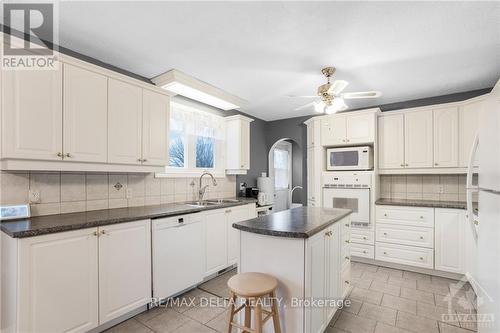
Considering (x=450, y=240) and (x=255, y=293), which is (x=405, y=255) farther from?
(x=255, y=293)

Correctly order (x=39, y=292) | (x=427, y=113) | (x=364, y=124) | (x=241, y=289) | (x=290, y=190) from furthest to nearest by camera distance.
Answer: (x=290, y=190) → (x=364, y=124) → (x=427, y=113) → (x=39, y=292) → (x=241, y=289)

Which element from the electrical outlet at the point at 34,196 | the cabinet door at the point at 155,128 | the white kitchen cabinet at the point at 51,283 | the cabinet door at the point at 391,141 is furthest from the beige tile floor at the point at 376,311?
the cabinet door at the point at 391,141

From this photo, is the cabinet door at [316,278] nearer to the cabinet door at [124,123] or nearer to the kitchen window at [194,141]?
the cabinet door at [124,123]

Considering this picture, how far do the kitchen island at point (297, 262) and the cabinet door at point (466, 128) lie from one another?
2.49 m

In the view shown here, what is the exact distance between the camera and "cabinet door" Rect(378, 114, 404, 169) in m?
3.62

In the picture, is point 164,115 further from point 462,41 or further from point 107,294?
point 462,41

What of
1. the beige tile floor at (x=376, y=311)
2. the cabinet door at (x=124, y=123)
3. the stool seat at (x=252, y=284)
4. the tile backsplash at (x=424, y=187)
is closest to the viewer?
the stool seat at (x=252, y=284)

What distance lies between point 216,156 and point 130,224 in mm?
2119

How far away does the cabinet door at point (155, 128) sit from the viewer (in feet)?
8.54

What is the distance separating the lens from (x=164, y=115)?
281 cm

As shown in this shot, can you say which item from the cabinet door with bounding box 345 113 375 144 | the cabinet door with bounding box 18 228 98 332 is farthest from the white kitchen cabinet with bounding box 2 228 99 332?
the cabinet door with bounding box 345 113 375 144

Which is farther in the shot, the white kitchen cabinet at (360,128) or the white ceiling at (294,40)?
the white kitchen cabinet at (360,128)

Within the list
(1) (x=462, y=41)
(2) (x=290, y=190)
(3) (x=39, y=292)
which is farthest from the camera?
(2) (x=290, y=190)

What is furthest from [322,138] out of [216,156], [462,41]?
[462,41]
